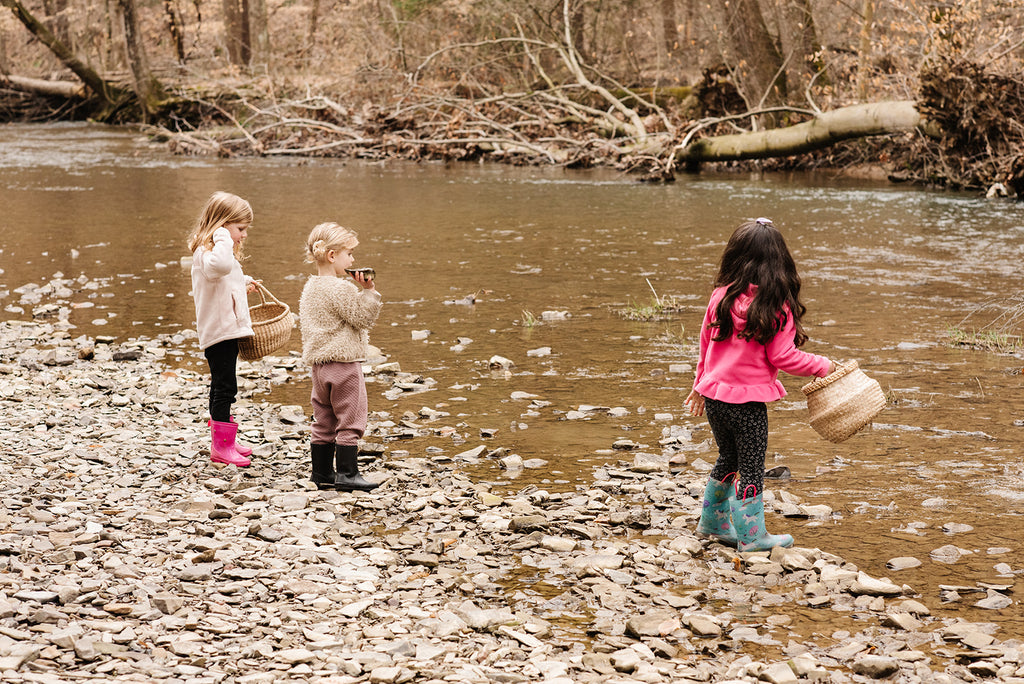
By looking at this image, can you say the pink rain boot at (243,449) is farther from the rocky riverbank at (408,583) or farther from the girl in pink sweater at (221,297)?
the rocky riverbank at (408,583)

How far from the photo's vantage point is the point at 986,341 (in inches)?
321

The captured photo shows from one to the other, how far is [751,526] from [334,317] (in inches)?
96.5

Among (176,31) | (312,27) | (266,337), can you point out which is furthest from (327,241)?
(176,31)

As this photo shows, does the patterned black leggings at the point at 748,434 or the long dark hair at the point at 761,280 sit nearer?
the long dark hair at the point at 761,280

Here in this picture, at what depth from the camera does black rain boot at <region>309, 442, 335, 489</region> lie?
225 inches

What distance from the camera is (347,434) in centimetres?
570

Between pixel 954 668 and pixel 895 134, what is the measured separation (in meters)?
16.5

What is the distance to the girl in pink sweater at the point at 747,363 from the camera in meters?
4.76

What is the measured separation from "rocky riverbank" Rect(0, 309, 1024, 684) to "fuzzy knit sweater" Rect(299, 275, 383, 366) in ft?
2.23

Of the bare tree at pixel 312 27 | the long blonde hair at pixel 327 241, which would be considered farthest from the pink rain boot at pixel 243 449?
the bare tree at pixel 312 27

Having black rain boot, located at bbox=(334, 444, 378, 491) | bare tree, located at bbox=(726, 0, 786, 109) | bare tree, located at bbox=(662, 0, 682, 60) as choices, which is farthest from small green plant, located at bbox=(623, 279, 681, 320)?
bare tree, located at bbox=(662, 0, 682, 60)

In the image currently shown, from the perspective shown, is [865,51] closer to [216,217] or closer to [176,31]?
[216,217]

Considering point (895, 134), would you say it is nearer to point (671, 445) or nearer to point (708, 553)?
point (671, 445)

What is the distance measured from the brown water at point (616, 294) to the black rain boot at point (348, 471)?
641 mm
